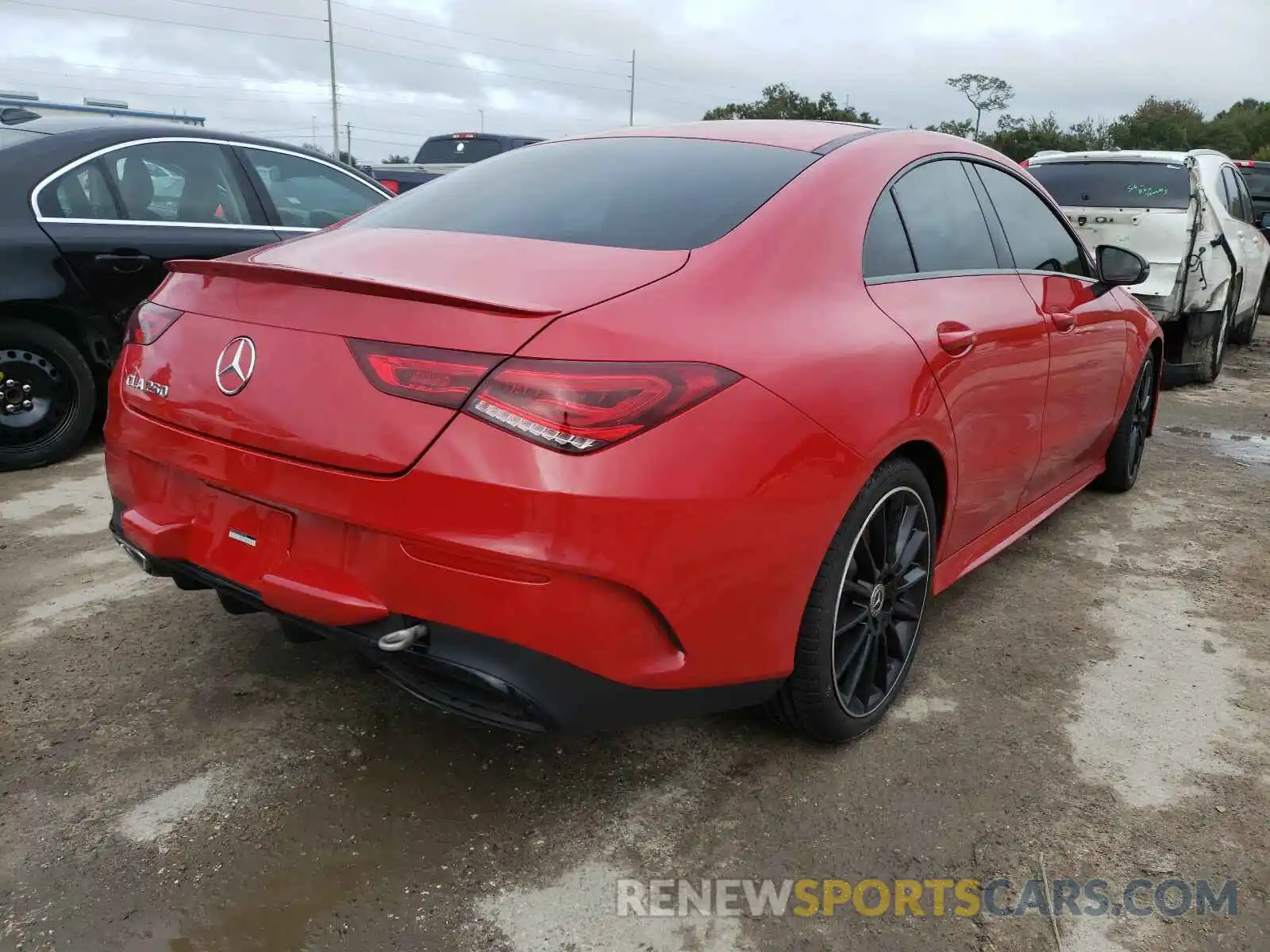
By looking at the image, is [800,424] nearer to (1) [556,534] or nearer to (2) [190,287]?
(1) [556,534]

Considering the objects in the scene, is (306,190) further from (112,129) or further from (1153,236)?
(1153,236)

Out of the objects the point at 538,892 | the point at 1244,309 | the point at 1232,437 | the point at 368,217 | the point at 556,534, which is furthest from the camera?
the point at 1244,309

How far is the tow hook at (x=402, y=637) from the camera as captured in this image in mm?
1872

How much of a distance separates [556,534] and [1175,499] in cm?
409

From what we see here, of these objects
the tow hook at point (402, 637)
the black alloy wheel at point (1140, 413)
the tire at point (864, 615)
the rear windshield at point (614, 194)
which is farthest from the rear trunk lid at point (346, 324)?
the black alloy wheel at point (1140, 413)

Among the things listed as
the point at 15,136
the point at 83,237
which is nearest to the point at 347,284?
the point at 83,237

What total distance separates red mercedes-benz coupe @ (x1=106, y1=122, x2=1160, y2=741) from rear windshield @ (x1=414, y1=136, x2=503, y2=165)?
13.8m

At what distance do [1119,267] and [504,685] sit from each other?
3.15 m

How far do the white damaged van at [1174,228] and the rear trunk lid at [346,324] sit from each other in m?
6.15

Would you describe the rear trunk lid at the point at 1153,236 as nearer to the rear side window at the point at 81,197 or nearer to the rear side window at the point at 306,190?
the rear side window at the point at 306,190

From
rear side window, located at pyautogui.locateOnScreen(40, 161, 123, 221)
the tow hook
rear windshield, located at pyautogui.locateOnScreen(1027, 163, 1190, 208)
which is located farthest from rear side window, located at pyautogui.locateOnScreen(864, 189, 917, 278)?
rear windshield, located at pyautogui.locateOnScreen(1027, 163, 1190, 208)

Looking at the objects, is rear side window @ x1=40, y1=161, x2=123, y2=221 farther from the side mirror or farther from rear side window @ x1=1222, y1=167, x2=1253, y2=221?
rear side window @ x1=1222, y1=167, x2=1253, y2=221

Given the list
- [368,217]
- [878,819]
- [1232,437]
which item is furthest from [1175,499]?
[368,217]

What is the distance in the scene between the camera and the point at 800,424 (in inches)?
79.8
